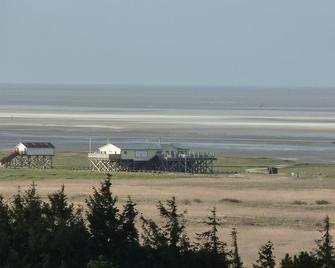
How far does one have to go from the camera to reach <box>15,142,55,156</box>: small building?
71062mm

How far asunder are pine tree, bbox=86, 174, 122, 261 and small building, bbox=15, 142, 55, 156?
148ft

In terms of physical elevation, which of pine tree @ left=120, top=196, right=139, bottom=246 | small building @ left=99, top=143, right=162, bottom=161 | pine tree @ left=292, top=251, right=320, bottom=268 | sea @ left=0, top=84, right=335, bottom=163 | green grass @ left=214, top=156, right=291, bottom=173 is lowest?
pine tree @ left=292, top=251, right=320, bottom=268

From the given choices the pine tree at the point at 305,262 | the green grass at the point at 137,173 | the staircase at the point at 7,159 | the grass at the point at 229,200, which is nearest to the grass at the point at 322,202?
the grass at the point at 229,200

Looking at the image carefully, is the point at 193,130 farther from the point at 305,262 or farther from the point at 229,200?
the point at 305,262

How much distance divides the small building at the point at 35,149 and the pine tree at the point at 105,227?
4505 centimetres

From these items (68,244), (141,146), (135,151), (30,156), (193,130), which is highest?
(193,130)

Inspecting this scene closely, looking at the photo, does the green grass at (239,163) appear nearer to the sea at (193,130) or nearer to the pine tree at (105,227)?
the sea at (193,130)

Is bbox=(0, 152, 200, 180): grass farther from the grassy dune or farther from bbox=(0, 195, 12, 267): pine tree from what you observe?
bbox=(0, 195, 12, 267): pine tree

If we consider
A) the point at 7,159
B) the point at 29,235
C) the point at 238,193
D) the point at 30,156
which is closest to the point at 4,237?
the point at 29,235

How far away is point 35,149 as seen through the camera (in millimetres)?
71562

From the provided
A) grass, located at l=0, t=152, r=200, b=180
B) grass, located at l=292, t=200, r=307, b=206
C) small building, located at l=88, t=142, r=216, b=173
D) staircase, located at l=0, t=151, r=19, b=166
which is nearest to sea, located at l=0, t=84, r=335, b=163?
small building, located at l=88, t=142, r=216, b=173

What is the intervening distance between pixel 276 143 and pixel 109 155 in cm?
2902

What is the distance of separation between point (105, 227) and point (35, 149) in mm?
45989

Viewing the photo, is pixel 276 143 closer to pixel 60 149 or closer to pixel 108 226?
pixel 60 149
